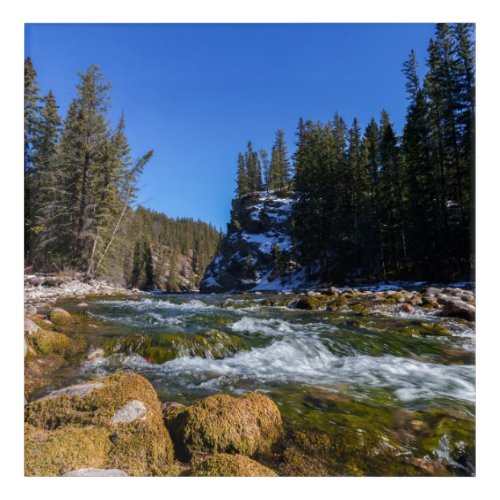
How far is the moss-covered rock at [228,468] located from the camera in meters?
2.01

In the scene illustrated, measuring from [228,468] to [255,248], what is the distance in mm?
47551

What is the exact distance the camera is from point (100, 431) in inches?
90.1

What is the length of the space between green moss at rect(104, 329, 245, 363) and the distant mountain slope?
3378 centimetres

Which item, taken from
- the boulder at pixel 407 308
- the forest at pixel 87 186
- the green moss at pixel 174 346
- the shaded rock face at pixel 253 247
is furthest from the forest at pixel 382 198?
the forest at pixel 87 186

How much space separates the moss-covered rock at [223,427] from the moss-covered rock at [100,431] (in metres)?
0.14

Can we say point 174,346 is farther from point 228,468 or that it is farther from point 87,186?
point 87,186

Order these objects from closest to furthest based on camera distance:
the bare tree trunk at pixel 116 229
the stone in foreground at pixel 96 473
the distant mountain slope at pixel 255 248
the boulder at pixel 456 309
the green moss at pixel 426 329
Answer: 1. the stone in foreground at pixel 96 473
2. the green moss at pixel 426 329
3. the boulder at pixel 456 309
4. the bare tree trunk at pixel 116 229
5. the distant mountain slope at pixel 255 248

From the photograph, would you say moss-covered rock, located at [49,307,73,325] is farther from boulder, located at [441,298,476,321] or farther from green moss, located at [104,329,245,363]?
boulder, located at [441,298,476,321]

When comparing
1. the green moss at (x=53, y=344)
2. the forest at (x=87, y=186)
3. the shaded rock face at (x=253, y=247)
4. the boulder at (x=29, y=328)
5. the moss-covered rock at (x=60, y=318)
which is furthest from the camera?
the shaded rock face at (x=253, y=247)

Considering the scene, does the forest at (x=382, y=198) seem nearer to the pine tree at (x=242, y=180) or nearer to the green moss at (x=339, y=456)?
the green moss at (x=339, y=456)

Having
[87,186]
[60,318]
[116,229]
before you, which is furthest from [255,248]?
[60,318]
